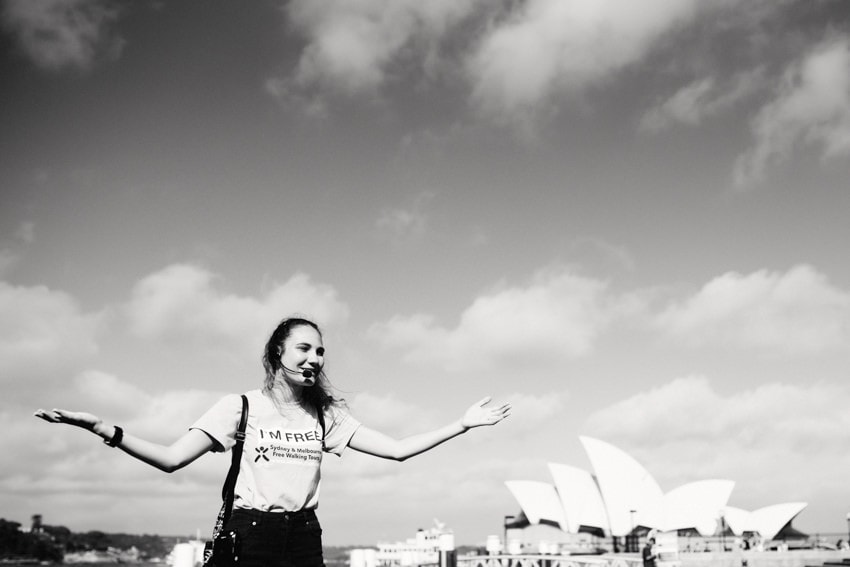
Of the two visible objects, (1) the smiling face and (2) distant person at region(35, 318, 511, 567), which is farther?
(1) the smiling face

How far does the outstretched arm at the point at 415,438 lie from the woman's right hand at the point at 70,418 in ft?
3.20

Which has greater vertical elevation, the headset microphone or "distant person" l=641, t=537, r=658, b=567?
the headset microphone

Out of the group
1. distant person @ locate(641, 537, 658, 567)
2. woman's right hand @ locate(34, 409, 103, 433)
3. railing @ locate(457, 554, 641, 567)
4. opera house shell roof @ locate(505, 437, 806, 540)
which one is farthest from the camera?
opera house shell roof @ locate(505, 437, 806, 540)

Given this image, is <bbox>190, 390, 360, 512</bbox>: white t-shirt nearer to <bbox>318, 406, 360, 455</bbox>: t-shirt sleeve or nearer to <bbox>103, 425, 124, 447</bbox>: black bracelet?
<bbox>318, 406, 360, 455</bbox>: t-shirt sleeve

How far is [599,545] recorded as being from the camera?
43.4 meters

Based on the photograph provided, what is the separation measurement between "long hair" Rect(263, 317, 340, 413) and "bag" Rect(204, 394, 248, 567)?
0.67ft

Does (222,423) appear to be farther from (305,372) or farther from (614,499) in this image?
(614,499)

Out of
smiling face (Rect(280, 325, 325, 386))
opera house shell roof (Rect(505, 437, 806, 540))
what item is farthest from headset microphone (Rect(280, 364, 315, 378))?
opera house shell roof (Rect(505, 437, 806, 540))

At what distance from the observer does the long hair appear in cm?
304

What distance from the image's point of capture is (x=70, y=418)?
244 cm

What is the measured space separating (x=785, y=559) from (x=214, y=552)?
2654 cm

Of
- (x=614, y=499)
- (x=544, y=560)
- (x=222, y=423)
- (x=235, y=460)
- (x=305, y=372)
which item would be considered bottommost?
(x=544, y=560)

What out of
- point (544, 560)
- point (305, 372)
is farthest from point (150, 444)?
point (544, 560)

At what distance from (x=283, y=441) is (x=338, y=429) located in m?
0.27
